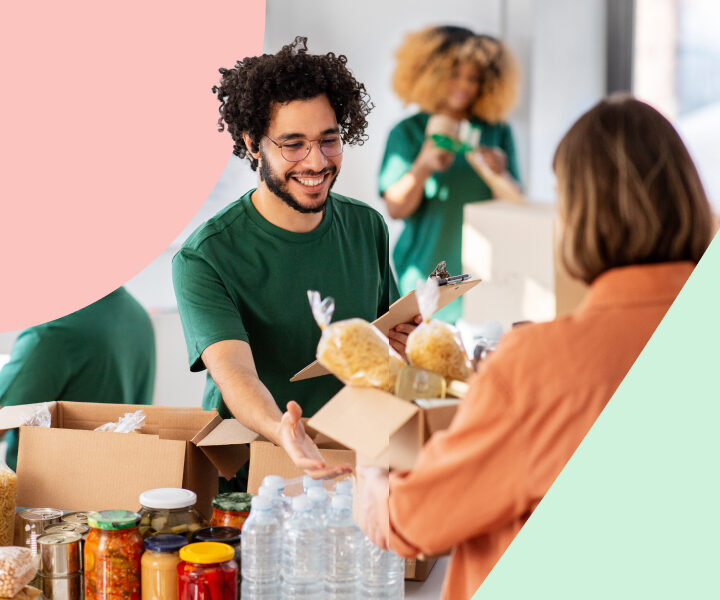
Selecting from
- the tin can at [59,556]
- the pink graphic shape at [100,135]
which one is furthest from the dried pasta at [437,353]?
the pink graphic shape at [100,135]

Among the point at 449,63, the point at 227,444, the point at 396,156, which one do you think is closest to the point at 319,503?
the point at 227,444

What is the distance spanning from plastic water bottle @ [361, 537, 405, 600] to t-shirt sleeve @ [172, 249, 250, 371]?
0.58m

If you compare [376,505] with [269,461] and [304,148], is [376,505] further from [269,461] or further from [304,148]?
[304,148]

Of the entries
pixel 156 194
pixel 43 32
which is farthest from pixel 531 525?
pixel 156 194

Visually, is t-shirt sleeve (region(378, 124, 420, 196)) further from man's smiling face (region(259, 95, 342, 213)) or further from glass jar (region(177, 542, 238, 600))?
glass jar (region(177, 542, 238, 600))

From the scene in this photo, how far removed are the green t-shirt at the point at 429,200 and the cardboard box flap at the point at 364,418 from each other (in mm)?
2369

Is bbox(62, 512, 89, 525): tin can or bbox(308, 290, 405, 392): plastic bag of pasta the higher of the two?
bbox(308, 290, 405, 392): plastic bag of pasta

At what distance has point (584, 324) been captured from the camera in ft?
2.60

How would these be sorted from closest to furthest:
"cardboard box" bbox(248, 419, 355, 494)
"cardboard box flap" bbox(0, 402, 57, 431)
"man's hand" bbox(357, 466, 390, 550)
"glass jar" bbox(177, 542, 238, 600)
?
"man's hand" bbox(357, 466, 390, 550)
"glass jar" bbox(177, 542, 238, 600)
"cardboard box" bbox(248, 419, 355, 494)
"cardboard box flap" bbox(0, 402, 57, 431)

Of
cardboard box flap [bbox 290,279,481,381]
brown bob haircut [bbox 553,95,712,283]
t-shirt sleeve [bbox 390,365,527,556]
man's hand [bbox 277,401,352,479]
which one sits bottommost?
man's hand [bbox 277,401,352,479]

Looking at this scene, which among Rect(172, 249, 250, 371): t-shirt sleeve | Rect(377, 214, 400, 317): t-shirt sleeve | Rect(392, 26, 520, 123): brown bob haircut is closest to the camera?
Rect(172, 249, 250, 371): t-shirt sleeve

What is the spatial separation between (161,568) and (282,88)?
984mm

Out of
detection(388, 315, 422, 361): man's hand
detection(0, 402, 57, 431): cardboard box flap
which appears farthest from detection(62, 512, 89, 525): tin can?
detection(388, 315, 422, 361): man's hand

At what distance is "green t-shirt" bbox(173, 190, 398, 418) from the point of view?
5.63 ft
